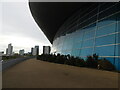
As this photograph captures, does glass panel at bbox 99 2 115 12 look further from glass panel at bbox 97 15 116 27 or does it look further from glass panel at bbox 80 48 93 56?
glass panel at bbox 80 48 93 56

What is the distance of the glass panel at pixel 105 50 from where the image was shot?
14.7 m

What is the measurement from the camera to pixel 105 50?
51.4ft

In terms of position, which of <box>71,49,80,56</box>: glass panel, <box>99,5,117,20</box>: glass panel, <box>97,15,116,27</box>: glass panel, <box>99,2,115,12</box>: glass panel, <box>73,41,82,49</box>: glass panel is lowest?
<box>71,49,80,56</box>: glass panel

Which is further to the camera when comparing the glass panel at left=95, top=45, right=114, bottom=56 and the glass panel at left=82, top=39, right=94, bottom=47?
the glass panel at left=82, top=39, right=94, bottom=47

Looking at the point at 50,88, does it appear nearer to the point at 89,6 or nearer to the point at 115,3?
the point at 115,3

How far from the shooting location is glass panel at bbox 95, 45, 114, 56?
48.3 ft

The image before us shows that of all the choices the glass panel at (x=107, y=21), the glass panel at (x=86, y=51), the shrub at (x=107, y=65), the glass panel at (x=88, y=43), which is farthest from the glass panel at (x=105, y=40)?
the shrub at (x=107, y=65)

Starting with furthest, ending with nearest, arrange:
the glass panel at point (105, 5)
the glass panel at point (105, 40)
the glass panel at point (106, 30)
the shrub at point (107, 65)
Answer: the glass panel at point (105, 5) < the glass panel at point (106, 30) < the glass panel at point (105, 40) < the shrub at point (107, 65)

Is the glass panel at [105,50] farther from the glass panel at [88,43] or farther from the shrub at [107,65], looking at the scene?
the glass panel at [88,43]

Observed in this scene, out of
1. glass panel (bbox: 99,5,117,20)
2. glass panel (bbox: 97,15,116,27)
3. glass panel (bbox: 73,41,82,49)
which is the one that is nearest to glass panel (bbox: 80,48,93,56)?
glass panel (bbox: 73,41,82,49)

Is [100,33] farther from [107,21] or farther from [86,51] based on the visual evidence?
[86,51]

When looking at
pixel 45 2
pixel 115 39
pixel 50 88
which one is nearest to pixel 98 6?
pixel 115 39

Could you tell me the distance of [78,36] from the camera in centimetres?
2409

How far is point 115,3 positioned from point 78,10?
12.1 metres
